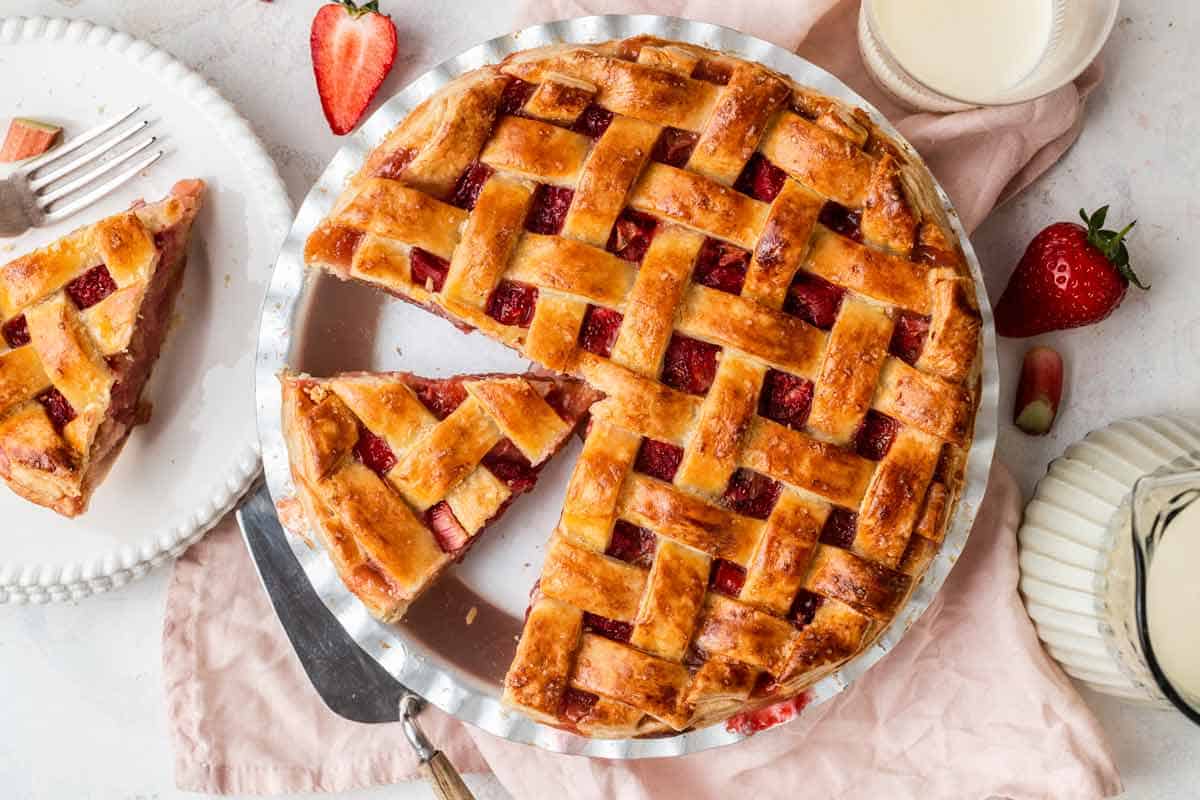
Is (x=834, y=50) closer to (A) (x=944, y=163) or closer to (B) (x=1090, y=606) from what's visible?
(A) (x=944, y=163)

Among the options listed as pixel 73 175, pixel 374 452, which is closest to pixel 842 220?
pixel 374 452

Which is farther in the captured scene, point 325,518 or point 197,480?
point 197,480

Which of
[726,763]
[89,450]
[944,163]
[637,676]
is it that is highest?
[944,163]

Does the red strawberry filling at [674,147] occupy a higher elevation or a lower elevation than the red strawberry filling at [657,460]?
higher

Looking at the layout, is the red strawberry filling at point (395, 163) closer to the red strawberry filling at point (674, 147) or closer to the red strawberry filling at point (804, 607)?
the red strawberry filling at point (674, 147)

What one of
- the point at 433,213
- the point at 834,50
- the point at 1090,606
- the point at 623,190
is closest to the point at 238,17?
the point at 433,213

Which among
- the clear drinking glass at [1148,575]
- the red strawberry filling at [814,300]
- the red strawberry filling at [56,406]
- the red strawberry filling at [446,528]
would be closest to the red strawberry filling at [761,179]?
the red strawberry filling at [814,300]
